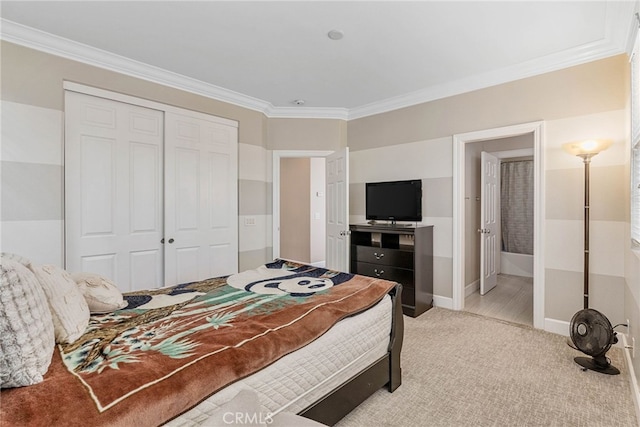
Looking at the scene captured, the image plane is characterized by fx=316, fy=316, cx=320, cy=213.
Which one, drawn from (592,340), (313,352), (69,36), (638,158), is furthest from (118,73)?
(592,340)

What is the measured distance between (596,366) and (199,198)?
13.4ft

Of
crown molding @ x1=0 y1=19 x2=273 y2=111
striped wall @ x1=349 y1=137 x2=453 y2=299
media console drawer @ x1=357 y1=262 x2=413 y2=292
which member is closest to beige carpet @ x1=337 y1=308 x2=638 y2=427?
media console drawer @ x1=357 y1=262 x2=413 y2=292

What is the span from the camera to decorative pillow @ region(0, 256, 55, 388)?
100cm

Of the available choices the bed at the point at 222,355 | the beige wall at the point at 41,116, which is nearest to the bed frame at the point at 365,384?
the bed at the point at 222,355

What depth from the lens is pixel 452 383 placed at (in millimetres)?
2283

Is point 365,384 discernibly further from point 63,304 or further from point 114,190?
point 114,190

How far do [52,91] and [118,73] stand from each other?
61cm

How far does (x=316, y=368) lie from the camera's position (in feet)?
5.13

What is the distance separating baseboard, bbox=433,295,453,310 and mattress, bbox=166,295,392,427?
2.12m

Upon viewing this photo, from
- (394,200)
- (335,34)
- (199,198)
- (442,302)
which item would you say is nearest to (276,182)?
(199,198)

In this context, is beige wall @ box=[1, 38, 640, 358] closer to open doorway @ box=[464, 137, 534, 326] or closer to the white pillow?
open doorway @ box=[464, 137, 534, 326]

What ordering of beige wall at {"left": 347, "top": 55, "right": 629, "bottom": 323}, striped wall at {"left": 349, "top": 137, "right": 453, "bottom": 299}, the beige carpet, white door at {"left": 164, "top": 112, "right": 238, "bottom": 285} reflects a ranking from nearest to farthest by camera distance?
1. the beige carpet
2. beige wall at {"left": 347, "top": 55, "right": 629, "bottom": 323}
3. white door at {"left": 164, "top": 112, "right": 238, "bottom": 285}
4. striped wall at {"left": 349, "top": 137, "right": 453, "bottom": 299}

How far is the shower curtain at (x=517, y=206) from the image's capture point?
5797mm

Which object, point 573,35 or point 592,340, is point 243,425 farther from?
point 573,35
